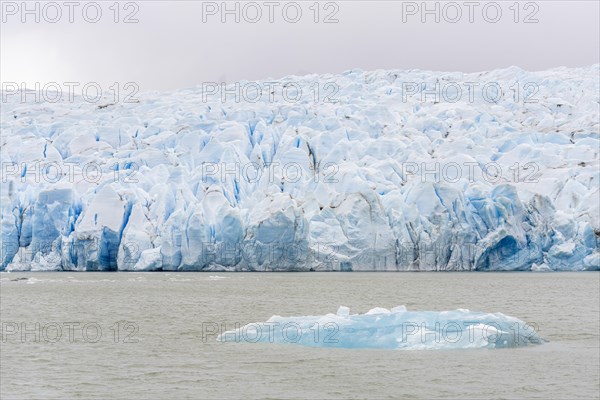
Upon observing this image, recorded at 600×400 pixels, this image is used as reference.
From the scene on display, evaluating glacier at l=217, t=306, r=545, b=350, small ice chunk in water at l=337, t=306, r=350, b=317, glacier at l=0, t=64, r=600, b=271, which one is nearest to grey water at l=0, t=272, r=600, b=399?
glacier at l=217, t=306, r=545, b=350

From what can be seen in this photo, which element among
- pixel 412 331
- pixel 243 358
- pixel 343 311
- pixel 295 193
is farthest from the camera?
pixel 295 193

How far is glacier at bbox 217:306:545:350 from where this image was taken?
552 inches

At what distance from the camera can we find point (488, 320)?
1424 cm

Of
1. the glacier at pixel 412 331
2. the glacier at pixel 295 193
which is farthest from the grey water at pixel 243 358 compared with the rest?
the glacier at pixel 295 193

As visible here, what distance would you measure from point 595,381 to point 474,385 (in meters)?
1.89

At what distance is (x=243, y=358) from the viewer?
43.4 feet

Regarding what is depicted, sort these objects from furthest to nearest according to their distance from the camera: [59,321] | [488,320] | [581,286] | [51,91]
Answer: [51,91], [581,286], [59,321], [488,320]

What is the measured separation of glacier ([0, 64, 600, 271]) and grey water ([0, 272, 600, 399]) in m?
9.97

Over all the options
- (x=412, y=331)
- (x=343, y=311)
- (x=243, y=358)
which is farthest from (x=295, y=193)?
(x=243, y=358)

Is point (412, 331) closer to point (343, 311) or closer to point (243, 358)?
point (343, 311)

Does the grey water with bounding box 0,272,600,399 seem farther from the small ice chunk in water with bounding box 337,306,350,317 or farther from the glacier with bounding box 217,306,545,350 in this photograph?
the small ice chunk in water with bounding box 337,306,350,317

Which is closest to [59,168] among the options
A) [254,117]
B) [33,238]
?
[33,238]

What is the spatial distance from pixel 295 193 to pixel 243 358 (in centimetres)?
2569

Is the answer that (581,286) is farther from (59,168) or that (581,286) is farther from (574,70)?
(574,70)
